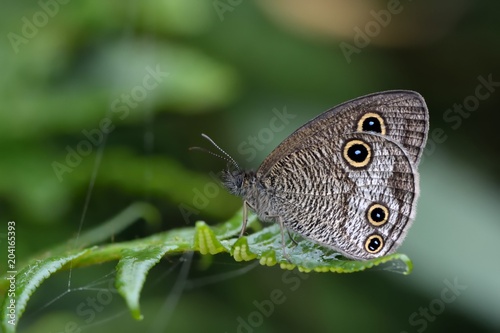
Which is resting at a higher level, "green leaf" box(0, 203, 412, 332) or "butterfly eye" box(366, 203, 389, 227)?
"butterfly eye" box(366, 203, 389, 227)

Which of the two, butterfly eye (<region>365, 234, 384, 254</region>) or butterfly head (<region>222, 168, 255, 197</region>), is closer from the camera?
butterfly eye (<region>365, 234, 384, 254</region>)

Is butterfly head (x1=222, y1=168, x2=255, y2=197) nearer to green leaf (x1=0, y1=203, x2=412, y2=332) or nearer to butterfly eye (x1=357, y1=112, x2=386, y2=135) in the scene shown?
green leaf (x1=0, y1=203, x2=412, y2=332)

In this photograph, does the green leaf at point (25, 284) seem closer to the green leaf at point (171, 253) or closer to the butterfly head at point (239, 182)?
the green leaf at point (171, 253)

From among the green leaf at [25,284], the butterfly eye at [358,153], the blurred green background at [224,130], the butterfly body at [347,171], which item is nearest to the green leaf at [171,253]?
the green leaf at [25,284]

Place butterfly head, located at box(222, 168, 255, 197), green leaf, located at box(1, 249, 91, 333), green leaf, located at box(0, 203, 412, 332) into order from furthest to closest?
1. butterfly head, located at box(222, 168, 255, 197)
2. green leaf, located at box(0, 203, 412, 332)
3. green leaf, located at box(1, 249, 91, 333)

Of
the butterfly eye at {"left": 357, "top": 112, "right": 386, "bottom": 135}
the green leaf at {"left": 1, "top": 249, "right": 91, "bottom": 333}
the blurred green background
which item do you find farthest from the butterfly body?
the green leaf at {"left": 1, "top": 249, "right": 91, "bottom": 333}

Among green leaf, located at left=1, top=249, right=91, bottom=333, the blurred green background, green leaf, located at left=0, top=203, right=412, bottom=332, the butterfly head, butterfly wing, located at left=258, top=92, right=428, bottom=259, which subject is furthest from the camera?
the blurred green background
